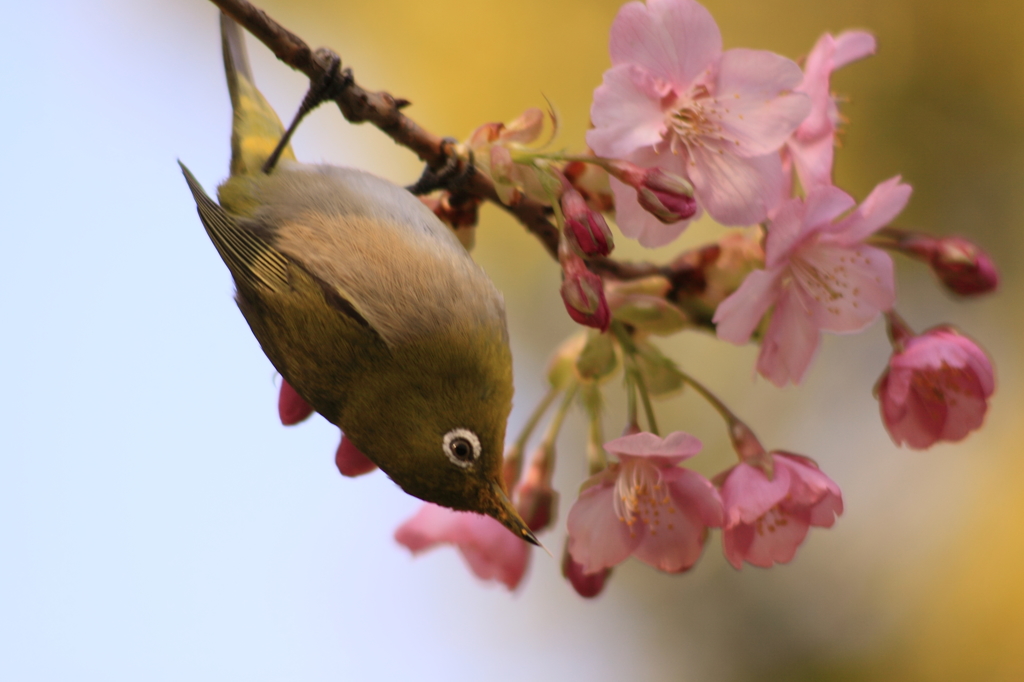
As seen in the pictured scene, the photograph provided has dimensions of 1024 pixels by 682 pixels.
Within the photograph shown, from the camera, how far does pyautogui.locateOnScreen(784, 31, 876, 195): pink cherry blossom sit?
1.42 m

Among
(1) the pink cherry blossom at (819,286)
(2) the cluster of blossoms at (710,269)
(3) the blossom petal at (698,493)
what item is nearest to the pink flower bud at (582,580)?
(2) the cluster of blossoms at (710,269)

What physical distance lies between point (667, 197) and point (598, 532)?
0.53 meters

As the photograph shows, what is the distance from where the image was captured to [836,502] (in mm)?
1263

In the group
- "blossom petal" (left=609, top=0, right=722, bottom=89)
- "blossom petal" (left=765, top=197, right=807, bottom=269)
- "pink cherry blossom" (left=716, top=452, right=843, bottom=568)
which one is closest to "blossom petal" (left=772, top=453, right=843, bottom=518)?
"pink cherry blossom" (left=716, top=452, right=843, bottom=568)

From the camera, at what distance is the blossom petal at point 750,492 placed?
123cm

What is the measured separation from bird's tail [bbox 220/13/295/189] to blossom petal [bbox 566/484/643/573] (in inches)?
31.0

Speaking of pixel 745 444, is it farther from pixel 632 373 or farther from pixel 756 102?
pixel 756 102

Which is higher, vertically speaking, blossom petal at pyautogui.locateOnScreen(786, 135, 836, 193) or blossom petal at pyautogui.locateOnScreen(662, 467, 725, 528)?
blossom petal at pyautogui.locateOnScreen(786, 135, 836, 193)

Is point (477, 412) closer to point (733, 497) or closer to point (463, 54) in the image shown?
point (733, 497)

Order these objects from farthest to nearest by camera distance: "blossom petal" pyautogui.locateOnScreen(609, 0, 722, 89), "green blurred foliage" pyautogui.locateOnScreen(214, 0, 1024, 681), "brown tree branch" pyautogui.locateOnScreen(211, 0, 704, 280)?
"green blurred foliage" pyautogui.locateOnScreen(214, 0, 1024, 681), "blossom petal" pyautogui.locateOnScreen(609, 0, 722, 89), "brown tree branch" pyautogui.locateOnScreen(211, 0, 704, 280)

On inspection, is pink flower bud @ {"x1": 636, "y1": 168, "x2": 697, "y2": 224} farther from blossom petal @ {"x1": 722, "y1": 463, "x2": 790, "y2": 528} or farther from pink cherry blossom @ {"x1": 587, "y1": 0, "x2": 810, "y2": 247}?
blossom petal @ {"x1": 722, "y1": 463, "x2": 790, "y2": 528}

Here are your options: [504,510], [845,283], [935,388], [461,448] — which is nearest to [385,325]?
[461,448]

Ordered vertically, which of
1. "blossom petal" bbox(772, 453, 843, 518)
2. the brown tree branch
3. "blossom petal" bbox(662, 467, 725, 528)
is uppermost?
the brown tree branch

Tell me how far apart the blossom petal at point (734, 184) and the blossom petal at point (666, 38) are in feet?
0.43
